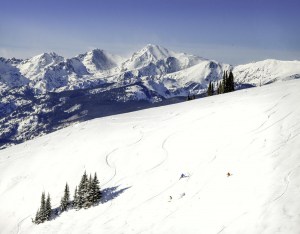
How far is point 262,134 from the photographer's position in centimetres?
4359

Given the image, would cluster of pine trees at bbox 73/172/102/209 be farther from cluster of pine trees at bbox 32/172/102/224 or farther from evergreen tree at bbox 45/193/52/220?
evergreen tree at bbox 45/193/52/220

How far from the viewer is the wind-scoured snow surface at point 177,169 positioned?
30.1 meters

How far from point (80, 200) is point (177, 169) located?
1199 centimetres

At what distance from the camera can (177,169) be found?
4509 centimetres

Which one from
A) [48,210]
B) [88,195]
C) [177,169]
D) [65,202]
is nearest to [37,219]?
[48,210]

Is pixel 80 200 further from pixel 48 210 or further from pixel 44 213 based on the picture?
pixel 44 213

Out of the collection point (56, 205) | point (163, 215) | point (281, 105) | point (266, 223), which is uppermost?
point (281, 105)

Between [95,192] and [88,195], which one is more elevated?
[95,192]

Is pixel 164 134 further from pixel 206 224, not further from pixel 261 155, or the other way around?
pixel 206 224

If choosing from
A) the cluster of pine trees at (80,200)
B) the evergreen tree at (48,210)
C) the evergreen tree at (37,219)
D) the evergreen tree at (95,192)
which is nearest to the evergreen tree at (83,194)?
the cluster of pine trees at (80,200)

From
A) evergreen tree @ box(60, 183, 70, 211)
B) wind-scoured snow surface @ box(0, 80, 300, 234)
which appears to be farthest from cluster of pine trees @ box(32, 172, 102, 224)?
wind-scoured snow surface @ box(0, 80, 300, 234)

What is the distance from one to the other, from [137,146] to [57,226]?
1913 centimetres

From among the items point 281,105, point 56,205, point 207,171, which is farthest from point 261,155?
point 56,205

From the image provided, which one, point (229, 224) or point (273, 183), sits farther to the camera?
point (273, 183)
